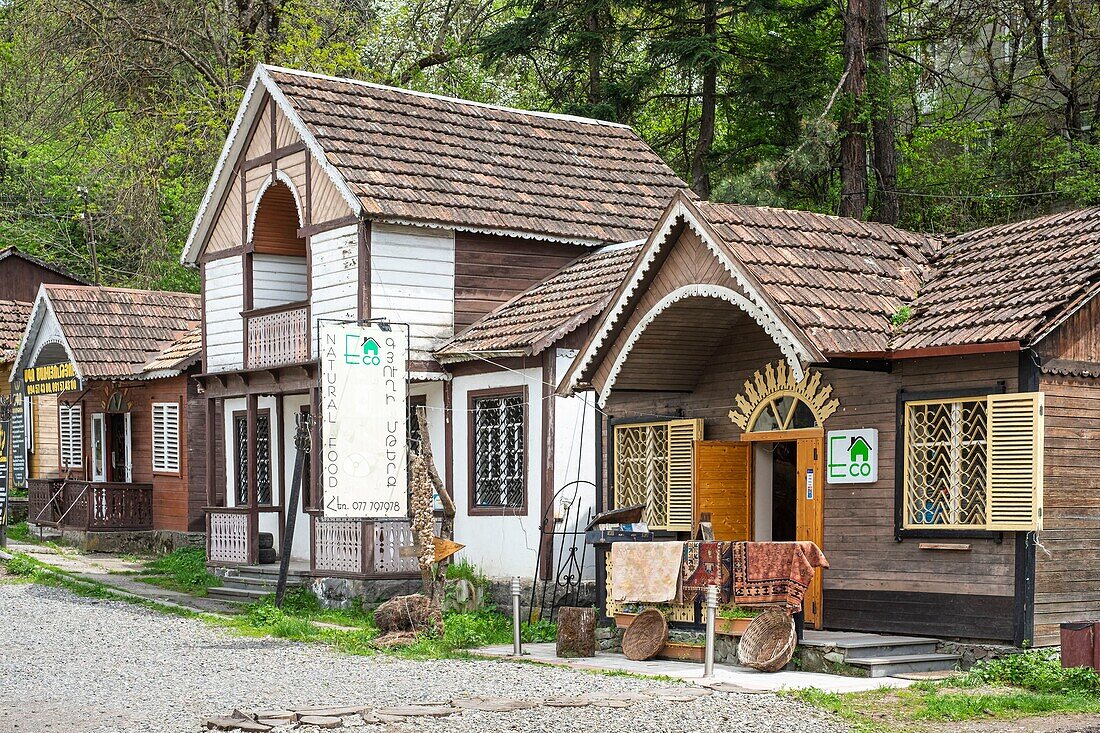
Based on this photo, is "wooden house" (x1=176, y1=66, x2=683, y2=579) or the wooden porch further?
the wooden porch

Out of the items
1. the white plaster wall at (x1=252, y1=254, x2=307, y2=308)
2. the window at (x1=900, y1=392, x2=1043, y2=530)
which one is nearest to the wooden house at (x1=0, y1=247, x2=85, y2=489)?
the white plaster wall at (x1=252, y1=254, x2=307, y2=308)

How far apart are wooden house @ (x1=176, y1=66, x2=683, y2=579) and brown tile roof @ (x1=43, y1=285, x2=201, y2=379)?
4651 mm

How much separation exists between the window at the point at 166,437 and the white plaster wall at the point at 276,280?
20.5 ft

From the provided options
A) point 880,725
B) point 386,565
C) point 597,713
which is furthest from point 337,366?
point 880,725

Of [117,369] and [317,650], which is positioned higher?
[117,369]

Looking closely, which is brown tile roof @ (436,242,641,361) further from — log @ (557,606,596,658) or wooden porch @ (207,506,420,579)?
log @ (557,606,596,658)

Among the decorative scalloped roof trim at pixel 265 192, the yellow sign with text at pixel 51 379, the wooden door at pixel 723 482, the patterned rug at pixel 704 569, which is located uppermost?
the decorative scalloped roof trim at pixel 265 192

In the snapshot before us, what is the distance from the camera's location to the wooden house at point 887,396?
1419 centimetres

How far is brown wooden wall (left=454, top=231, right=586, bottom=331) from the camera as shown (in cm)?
2228

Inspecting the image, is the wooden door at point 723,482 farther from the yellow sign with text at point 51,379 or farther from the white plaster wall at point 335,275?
the yellow sign with text at point 51,379

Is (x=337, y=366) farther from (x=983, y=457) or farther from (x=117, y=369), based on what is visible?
(x=117, y=369)

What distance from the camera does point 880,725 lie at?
1159 centimetres

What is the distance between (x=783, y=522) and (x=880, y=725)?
7.03m

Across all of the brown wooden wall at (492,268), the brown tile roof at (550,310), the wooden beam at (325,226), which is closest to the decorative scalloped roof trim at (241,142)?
the wooden beam at (325,226)
